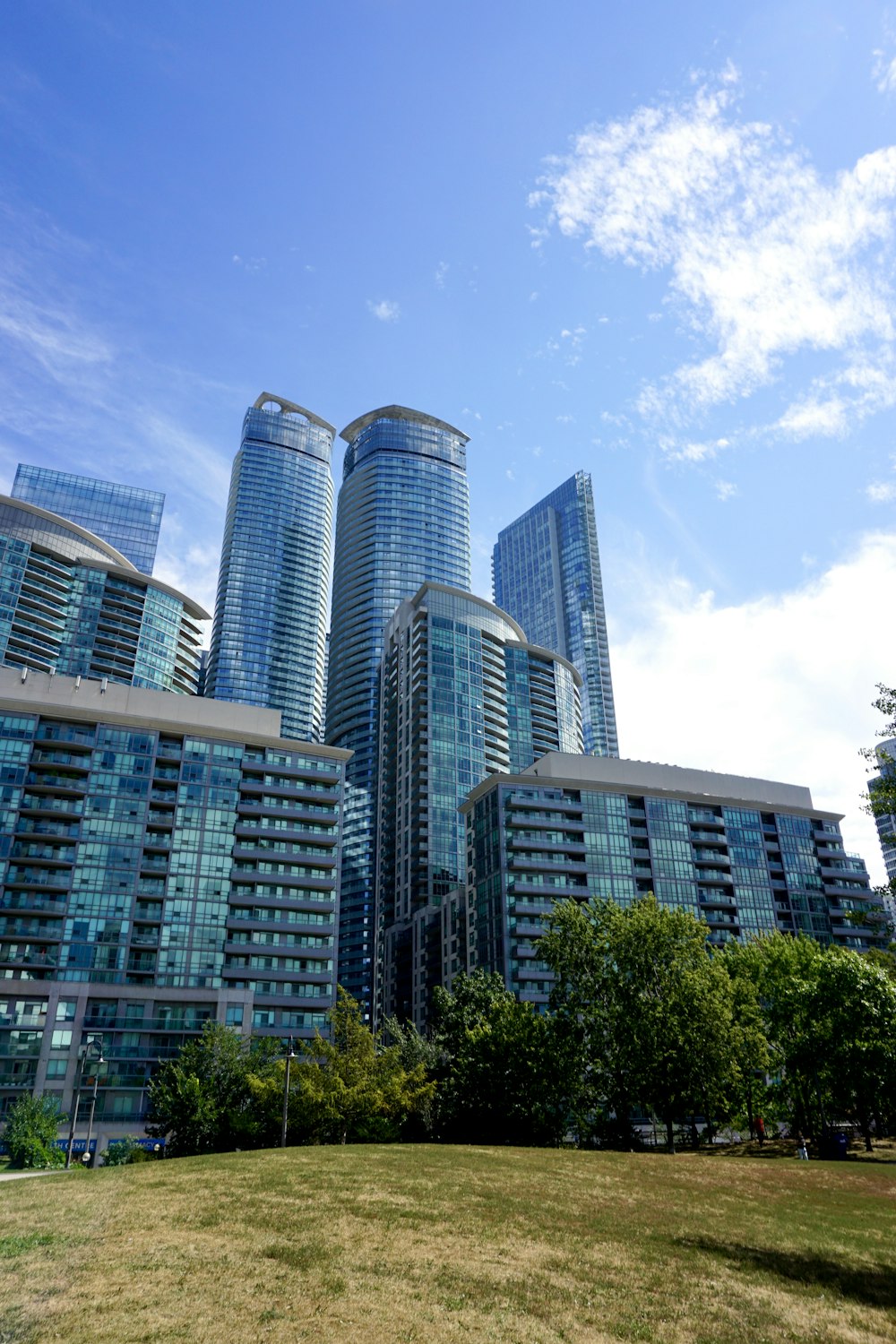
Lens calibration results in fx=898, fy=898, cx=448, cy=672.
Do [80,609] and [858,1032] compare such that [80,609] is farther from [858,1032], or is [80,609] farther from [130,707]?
[858,1032]

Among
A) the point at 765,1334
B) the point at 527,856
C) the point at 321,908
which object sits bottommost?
the point at 765,1334

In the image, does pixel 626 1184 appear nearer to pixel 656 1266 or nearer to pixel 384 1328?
pixel 656 1266

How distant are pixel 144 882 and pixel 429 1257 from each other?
8133 centimetres

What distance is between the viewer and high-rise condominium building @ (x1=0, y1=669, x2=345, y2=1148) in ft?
287

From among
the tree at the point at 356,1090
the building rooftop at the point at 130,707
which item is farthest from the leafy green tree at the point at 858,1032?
the building rooftop at the point at 130,707

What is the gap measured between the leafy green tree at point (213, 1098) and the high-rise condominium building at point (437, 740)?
73741mm

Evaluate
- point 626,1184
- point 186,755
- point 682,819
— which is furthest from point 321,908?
point 626,1184

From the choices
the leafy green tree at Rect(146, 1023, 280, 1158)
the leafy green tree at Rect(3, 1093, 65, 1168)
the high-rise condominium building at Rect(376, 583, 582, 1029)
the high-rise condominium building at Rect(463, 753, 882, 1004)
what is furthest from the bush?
the high-rise condominium building at Rect(376, 583, 582, 1029)

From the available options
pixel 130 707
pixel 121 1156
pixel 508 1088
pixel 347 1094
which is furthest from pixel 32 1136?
pixel 130 707

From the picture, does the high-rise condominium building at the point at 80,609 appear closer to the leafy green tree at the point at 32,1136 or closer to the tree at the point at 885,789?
the leafy green tree at the point at 32,1136

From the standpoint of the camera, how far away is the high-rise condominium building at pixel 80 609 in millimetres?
159125

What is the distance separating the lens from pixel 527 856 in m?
117

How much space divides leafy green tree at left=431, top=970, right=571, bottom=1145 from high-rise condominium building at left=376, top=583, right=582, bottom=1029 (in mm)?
76817

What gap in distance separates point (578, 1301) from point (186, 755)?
9063 cm
